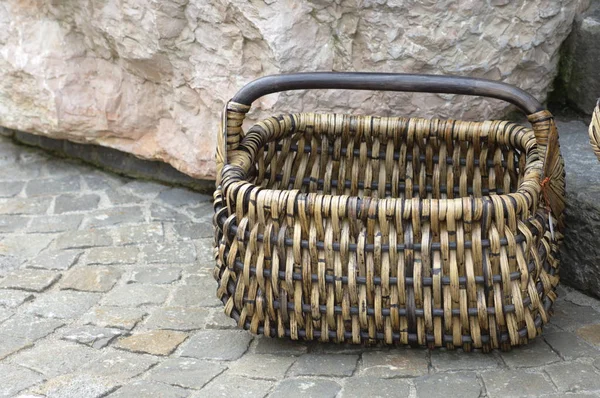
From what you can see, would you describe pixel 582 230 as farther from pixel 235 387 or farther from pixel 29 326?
pixel 29 326

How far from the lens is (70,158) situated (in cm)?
346

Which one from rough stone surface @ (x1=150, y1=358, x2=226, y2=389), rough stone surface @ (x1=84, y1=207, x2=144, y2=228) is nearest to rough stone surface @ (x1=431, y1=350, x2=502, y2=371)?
rough stone surface @ (x1=150, y1=358, x2=226, y2=389)

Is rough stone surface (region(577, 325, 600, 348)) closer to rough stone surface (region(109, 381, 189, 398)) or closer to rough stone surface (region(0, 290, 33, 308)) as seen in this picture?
rough stone surface (region(109, 381, 189, 398))

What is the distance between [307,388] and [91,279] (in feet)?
2.97

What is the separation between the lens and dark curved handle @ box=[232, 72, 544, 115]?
2113 mm

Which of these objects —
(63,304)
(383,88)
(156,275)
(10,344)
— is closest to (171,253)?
(156,275)

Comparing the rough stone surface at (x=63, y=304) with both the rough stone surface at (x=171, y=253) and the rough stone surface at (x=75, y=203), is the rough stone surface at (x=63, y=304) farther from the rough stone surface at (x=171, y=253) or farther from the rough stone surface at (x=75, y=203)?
the rough stone surface at (x=75, y=203)

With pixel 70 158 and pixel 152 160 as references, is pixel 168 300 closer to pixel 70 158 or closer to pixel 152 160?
pixel 152 160

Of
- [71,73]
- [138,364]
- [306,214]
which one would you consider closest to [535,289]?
[306,214]

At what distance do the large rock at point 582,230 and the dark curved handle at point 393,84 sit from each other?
0.37 meters

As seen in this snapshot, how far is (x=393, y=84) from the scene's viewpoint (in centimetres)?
218

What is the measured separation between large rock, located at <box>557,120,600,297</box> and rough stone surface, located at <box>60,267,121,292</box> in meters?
1.30

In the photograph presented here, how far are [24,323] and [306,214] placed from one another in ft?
2.84

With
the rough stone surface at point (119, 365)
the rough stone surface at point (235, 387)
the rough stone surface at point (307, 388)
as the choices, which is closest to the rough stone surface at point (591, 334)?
the rough stone surface at point (307, 388)
